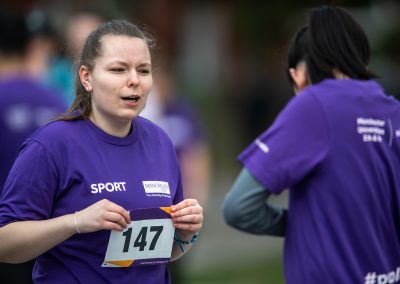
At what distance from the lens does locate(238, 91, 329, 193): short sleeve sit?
4125mm

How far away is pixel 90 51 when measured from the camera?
13.0ft

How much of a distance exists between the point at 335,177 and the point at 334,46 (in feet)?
1.92

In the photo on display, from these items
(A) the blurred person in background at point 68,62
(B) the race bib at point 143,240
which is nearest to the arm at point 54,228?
(B) the race bib at point 143,240

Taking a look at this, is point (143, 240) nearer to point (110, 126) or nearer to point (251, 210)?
point (110, 126)

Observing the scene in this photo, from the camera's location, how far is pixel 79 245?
3.81 meters

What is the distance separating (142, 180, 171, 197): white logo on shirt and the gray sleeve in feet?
1.33

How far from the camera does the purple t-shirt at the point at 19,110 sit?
17.8 ft

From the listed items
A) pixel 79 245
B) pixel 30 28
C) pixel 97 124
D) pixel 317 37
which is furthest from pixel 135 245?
pixel 30 28

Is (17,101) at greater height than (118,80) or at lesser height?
lesser

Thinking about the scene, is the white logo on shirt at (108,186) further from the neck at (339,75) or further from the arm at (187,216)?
the neck at (339,75)

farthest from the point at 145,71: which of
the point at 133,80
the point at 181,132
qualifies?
the point at 181,132

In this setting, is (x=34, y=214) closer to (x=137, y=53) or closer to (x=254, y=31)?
(x=137, y=53)

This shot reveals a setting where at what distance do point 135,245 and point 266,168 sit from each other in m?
0.69

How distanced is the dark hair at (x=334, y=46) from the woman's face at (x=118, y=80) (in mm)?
803
